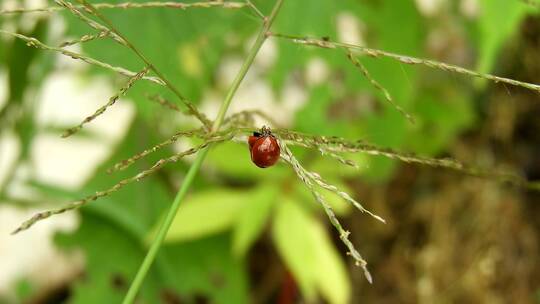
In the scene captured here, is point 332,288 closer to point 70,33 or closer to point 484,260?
point 484,260

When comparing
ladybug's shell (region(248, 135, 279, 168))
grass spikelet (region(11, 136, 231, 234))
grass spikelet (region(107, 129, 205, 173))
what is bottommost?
grass spikelet (region(11, 136, 231, 234))

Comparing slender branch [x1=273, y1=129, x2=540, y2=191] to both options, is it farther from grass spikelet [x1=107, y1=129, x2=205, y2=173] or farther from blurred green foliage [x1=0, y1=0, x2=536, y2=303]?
blurred green foliage [x1=0, y1=0, x2=536, y2=303]

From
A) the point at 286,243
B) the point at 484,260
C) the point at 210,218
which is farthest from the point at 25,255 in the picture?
the point at 484,260

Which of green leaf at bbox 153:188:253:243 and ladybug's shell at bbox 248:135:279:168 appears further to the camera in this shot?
green leaf at bbox 153:188:253:243

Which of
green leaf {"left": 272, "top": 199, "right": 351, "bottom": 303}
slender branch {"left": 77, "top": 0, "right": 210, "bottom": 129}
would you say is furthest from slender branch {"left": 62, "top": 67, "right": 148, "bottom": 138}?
green leaf {"left": 272, "top": 199, "right": 351, "bottom": 303}

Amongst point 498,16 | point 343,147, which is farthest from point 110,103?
point 498,16

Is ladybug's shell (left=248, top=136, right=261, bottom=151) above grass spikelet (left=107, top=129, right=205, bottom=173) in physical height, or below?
above

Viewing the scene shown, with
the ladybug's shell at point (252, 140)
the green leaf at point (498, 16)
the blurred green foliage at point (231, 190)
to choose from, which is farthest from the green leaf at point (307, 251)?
the ladybug's shell at point (252, 140)

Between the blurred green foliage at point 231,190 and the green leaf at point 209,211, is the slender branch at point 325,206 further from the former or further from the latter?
the green leaf at point 209,211
